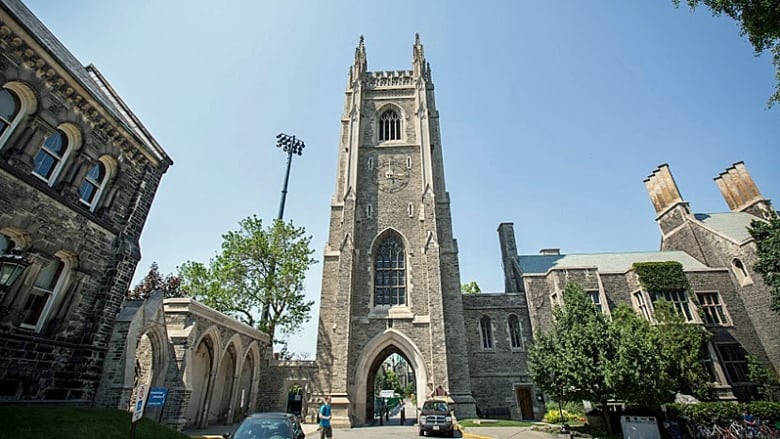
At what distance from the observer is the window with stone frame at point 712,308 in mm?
20359

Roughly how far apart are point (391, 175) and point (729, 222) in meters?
25.5

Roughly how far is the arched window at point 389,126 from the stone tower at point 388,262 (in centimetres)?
9

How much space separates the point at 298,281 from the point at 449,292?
11707 mm

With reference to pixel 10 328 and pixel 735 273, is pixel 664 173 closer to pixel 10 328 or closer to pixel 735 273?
pixel 735 273

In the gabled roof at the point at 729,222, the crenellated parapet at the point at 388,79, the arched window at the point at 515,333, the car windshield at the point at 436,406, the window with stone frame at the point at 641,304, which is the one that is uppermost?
the crenellated parapet at the point at 388,79

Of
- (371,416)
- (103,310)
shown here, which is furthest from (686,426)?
(103,310)

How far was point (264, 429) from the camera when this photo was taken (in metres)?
7.02

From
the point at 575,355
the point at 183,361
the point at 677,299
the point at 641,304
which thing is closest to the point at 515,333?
the point at 641,304

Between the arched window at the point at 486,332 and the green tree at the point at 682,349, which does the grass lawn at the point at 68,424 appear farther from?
the arched window at the point at 486,332

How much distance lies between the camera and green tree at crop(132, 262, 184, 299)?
27.4 metres

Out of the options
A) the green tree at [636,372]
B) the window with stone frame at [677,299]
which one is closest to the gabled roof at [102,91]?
the green tree at [636,372]

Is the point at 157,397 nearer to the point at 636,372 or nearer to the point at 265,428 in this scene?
the point at 265,428

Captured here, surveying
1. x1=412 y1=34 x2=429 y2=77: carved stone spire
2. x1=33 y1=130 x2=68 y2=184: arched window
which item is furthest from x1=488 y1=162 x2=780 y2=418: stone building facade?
x1=33 y1=130 x2=68 y2=184: arched window

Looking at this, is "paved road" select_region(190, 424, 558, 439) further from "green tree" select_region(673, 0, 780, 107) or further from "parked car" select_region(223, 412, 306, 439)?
"green tree" select_region(673, 0, 780, 107)
